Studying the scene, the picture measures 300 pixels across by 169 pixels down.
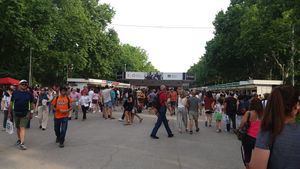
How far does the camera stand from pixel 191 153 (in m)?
11.4

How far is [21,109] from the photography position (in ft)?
39.0

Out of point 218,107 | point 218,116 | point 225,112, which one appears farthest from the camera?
point 218,107

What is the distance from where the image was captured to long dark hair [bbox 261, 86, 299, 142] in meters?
3.17

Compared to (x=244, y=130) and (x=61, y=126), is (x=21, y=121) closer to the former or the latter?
(x=61, y=126)

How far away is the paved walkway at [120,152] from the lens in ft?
31.1

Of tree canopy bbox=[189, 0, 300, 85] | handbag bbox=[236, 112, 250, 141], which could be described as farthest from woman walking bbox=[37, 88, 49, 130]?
tree canopy bbox=[189, 0, 300, 85]

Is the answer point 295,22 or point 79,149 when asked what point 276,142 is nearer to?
point 79,149

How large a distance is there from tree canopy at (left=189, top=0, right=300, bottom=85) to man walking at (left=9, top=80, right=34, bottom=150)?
92.0 feet

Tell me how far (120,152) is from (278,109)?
833 cm

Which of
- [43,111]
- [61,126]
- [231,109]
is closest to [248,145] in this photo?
[61,126]

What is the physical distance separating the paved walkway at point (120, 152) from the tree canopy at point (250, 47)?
81.6 ft

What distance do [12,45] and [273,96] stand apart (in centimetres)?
3173

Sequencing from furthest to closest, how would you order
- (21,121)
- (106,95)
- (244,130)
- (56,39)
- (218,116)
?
(56,39), (106,95), (218,116), (21,121), (244,130)

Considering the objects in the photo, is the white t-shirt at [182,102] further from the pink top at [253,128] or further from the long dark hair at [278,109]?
the long dark hair at [278,109]
